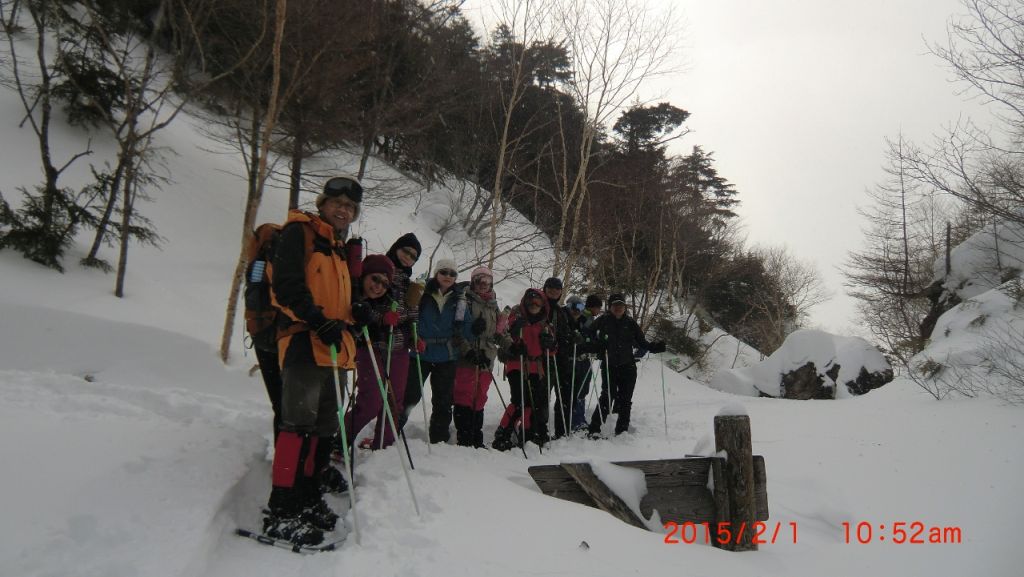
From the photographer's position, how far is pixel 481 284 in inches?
214

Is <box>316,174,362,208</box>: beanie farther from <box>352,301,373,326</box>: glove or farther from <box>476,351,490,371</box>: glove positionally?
<box>476,351,490,371</box>: glove

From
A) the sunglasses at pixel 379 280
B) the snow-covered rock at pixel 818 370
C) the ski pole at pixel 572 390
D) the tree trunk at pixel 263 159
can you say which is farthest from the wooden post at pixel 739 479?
the snow-covered rock at pixel 818 370

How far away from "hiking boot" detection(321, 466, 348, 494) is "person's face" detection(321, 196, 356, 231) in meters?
1.56

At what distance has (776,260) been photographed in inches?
1407

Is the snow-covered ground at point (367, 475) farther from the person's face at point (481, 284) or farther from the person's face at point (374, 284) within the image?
the person's face at point (481, 284)

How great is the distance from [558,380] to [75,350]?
6.01m

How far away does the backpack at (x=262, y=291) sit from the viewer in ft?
10.0

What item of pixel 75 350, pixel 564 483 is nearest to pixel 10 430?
pixel 564 483

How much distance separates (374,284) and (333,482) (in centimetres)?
134

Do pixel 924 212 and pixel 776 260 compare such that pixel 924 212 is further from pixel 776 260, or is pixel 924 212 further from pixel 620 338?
pixel 620 338
